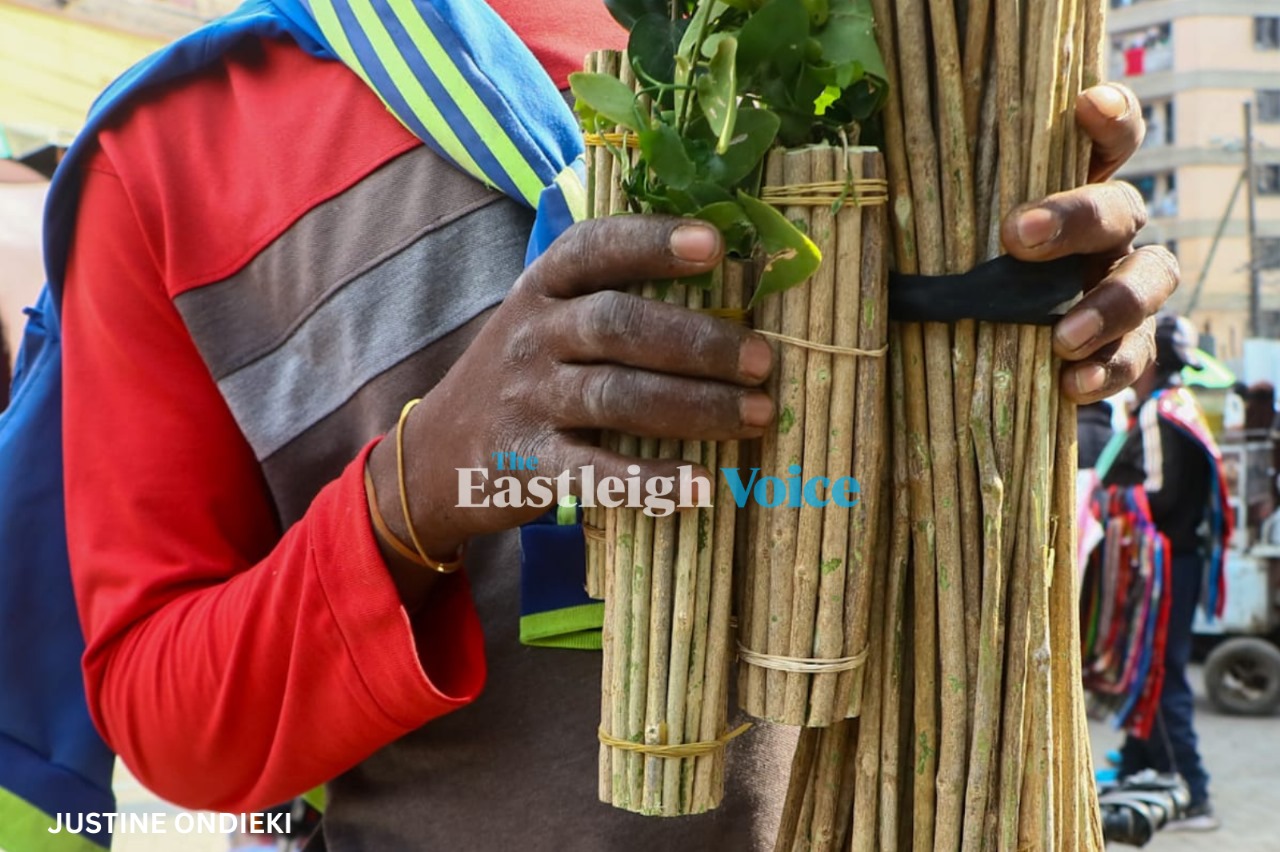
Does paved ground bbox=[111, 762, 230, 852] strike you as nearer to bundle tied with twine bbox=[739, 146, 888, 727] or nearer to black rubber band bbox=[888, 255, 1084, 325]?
bundle tied with twine bbox=[739, 146, 888, 727]

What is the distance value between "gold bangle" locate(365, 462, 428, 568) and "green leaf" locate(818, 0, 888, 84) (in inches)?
20.3

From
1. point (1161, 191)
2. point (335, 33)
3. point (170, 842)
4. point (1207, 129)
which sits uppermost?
point (1207, 129)

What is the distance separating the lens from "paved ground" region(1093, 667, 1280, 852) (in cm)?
498

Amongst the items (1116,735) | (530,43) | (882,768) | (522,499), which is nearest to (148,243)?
(530,43)

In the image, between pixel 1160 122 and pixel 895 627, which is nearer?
pixel 895 627

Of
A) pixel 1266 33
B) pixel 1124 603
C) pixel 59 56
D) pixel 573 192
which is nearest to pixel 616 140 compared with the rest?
pixel 573 192

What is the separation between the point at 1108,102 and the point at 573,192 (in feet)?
1.46

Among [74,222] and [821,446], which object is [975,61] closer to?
[821,446]

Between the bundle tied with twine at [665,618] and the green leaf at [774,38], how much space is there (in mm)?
112

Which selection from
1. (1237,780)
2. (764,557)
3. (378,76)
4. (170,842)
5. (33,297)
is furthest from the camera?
(1237,780)

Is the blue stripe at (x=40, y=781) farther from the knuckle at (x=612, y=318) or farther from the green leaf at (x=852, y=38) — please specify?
the green leaf at (x=852, y=38)

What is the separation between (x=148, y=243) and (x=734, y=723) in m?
0.75

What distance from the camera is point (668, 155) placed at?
0.88 metres

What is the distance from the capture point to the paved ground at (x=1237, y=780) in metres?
4.98
